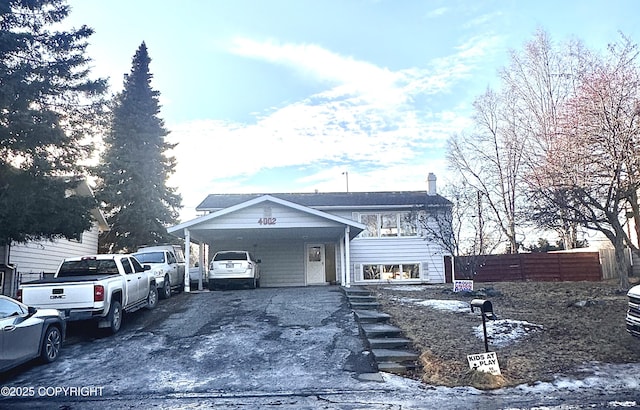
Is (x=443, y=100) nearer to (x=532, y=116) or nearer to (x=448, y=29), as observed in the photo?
(x=448, y=29)

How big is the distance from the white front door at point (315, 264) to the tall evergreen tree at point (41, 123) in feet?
35.0

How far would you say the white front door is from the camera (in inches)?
899

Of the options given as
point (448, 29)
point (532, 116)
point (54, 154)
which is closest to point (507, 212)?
point (532, 116)

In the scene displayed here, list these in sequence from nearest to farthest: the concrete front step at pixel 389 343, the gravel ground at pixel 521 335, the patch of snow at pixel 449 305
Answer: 1. the gravel ground at pixel 521 335
2. the concrete front step at pixel 389 343
3. the patch of snow at pixel 449 305

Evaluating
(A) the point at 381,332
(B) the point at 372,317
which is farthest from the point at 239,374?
(B) the point at 372,317

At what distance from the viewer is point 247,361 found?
27.6 feet

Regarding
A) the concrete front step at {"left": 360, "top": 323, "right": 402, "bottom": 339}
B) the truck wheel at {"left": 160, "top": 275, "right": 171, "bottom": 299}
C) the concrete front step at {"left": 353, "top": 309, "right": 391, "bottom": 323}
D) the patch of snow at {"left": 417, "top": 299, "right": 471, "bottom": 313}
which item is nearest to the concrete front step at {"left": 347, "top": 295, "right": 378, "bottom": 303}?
the patch of snow at {"left": 417, "top": 299, "right": 471, "bottom": 313}

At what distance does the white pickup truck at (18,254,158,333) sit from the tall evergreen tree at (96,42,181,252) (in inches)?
610

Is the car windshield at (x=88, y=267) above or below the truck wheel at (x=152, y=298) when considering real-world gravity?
above

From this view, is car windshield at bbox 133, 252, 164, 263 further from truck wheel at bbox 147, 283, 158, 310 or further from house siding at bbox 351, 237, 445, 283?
house siding at bbox 351, 237, 445, 283

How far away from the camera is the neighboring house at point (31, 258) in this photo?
1680 cm

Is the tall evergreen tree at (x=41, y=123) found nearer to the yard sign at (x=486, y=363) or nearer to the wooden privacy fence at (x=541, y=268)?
the yard sign at (x=486, y=363)

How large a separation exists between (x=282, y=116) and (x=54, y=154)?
7917 mm

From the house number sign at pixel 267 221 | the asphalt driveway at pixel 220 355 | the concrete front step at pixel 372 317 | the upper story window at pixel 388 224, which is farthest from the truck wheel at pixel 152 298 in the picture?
the upper story window at pixel 388 224
